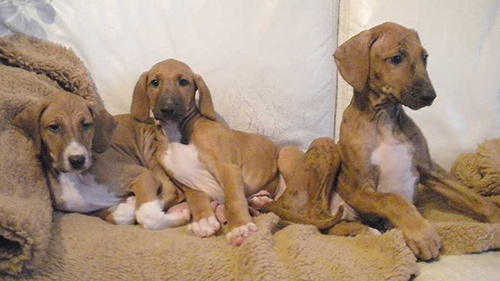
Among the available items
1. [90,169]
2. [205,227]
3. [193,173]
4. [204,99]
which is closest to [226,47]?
[204,99]

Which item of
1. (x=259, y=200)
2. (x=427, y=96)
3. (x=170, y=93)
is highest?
(x=427, y=96)

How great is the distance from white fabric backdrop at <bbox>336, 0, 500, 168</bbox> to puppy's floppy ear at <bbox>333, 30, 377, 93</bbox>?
748 millimetres

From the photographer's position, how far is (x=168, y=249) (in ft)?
5.47

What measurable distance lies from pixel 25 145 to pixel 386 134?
1.42 m

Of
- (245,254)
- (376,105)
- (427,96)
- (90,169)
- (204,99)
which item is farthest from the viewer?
(204,99)

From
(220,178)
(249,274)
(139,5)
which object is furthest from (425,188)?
(139,5)

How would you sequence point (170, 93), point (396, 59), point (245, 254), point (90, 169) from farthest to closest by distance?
point (170, 93) → point (90, 169) → point (396, 59) → point (245, 254)

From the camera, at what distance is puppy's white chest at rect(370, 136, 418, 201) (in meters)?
2.05

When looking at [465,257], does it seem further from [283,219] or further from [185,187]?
[185,187]

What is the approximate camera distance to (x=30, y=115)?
1967mm

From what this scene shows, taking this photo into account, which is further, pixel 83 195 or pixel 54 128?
pixel 83 195

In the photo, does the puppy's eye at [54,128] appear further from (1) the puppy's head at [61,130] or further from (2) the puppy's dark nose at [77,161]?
(2) the puppy's dark nose at [77,161]

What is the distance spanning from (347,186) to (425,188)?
376mm

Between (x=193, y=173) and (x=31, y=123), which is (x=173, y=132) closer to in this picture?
(x=193, y=173)
